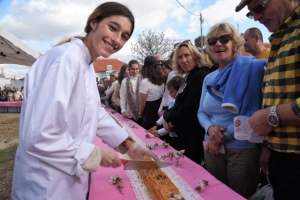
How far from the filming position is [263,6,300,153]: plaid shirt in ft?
3.25

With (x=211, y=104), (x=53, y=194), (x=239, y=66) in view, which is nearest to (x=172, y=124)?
(x=211, y=104)

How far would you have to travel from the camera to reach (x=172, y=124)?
2279mm

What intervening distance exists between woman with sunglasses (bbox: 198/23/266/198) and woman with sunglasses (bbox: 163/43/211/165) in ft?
1.15

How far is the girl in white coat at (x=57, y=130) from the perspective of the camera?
838mm

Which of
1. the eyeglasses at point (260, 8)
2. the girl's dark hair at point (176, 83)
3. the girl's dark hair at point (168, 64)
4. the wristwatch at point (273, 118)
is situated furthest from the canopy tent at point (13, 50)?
the wristwatch at point (273, 118)

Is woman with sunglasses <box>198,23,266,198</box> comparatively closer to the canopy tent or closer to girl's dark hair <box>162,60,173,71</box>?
girl's dark hair <box>162,60,173,71</box>

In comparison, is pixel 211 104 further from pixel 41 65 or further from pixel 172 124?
pixel 41 65

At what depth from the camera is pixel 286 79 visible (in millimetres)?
1023

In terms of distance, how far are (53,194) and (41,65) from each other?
0.54 m

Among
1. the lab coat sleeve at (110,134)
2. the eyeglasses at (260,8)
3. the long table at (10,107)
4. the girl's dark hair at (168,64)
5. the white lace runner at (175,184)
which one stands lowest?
the long table at (10,107)

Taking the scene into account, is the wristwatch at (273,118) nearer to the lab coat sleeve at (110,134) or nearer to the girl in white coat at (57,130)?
the girl in white coat at (57,130)

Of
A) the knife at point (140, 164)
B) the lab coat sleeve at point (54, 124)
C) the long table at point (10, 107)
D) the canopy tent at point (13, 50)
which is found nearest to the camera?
the lab coat sleeve at point (54, 124)

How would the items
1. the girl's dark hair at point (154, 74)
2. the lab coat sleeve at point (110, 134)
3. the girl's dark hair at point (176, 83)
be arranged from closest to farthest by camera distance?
the lab coat sleeve at point (110, 134) < the girl's dark hair at point (176, 83) < the girl's dark hair at point (154, 74)

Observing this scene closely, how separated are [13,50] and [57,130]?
6.42m
